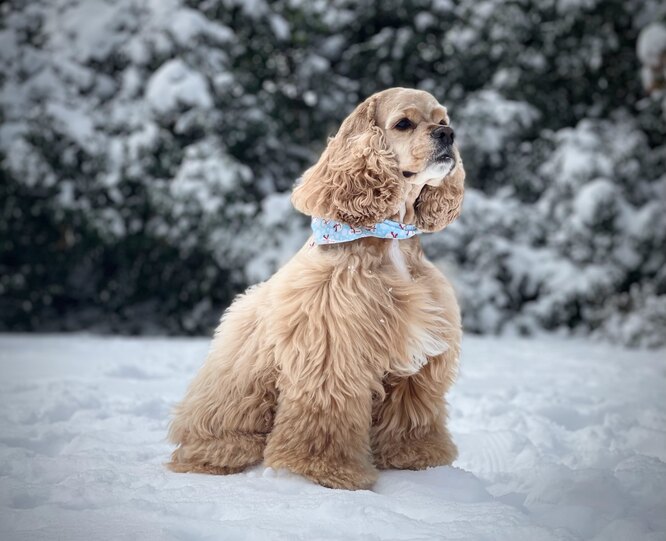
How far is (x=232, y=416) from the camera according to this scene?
8.73 feet

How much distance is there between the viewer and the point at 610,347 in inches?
338

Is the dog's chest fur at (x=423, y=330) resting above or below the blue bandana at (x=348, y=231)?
below

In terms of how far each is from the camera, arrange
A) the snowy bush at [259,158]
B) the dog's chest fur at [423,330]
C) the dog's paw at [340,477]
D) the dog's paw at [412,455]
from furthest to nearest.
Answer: the snowy bush at [259,158] → the dog's paw at [412,455] → the dog's chest fur at [423,330] → the dog's paw at [340,477]

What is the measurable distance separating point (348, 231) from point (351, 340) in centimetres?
42

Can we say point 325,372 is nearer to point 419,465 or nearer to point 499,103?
point 419,465

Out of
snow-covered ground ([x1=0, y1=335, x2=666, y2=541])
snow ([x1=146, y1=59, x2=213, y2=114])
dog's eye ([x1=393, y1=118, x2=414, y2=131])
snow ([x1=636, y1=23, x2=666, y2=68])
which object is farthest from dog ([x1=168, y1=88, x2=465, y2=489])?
snow ([x1=636, y1=23, x2=666, y2=68])

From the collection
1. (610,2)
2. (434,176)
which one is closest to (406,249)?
(434,176)

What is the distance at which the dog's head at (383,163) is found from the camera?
2.66 m

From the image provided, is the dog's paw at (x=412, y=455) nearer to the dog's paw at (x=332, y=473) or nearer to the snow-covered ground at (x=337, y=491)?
the snow-covered ground at (x=337, y=491)

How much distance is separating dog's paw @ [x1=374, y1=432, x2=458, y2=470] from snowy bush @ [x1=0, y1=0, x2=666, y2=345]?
6.42m

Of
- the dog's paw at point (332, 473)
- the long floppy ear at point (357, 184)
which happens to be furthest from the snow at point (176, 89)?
the dog's paw at point (332, 473)

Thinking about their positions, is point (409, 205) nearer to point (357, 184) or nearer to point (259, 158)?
point (357, 184)

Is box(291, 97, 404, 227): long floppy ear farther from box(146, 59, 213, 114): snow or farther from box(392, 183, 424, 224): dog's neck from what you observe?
box(146, 59, 213, 114): snow

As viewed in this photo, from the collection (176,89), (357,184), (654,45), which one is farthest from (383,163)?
(654,45)
